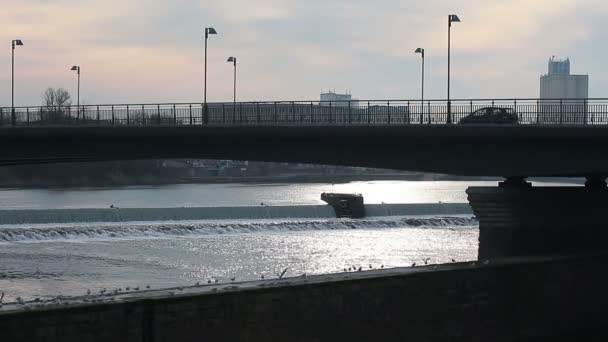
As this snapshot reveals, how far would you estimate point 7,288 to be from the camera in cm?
3962

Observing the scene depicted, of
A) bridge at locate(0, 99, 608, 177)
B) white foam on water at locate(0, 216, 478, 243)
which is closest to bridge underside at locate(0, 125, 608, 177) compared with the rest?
bridge at locate(0, 99, 608, 177)

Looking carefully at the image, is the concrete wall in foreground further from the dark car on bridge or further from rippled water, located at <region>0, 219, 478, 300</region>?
rippled water, located at <region>0, 219, 478, 300</region>

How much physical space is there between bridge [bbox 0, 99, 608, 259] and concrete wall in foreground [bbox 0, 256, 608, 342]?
2.85m

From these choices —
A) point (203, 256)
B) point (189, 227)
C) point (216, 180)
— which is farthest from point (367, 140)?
point (216, 180)

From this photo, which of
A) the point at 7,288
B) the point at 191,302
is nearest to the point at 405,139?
the point at 191,302

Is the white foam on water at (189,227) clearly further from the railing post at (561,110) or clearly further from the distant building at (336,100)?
the railing post at (561,110)

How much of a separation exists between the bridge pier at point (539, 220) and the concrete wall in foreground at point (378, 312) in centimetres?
216

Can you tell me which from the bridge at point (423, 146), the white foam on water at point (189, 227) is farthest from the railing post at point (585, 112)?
the white foam on water at point (189, 227)

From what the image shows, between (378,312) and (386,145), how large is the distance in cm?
698

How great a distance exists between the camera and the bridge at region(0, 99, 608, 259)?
104ft

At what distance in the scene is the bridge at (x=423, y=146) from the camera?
31.6m

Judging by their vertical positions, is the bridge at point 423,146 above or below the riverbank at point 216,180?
above

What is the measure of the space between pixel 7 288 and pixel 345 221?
3598cm

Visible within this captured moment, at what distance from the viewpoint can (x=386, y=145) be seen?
107ft
